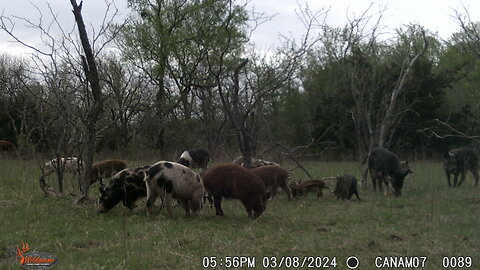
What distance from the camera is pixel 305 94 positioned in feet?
109

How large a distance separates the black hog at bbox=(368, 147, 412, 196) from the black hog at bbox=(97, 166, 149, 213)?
677 cm

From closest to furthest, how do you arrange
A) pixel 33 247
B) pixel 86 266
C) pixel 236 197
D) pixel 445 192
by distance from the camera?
pixel 86 266 → pixel 33 247 → pixel 236 197 → pixel 445 192

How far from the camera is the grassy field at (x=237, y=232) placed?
6492 mm

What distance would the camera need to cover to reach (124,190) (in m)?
9.68

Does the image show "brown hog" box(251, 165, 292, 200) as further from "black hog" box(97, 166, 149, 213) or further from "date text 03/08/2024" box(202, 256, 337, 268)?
"date text 03/08/2024" box(202, 256, 337, 268)

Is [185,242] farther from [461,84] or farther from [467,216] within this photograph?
[461,84]

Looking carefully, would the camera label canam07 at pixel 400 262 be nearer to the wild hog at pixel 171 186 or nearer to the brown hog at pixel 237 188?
the brown hog at pixel 237 188

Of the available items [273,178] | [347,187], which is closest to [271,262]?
[273,178]

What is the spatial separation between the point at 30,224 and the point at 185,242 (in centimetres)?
289

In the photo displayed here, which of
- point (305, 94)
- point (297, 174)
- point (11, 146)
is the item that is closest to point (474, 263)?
point (297, 174)

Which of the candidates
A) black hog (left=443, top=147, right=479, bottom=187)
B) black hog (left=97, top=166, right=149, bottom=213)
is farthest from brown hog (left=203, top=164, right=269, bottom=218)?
black hog (left=443, top=147, right=479, bottom=187)

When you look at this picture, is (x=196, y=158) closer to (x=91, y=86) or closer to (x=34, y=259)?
(x=91, y=86)

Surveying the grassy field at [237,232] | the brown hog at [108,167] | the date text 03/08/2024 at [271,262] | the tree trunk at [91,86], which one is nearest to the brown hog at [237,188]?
the grassy field at [237,232]

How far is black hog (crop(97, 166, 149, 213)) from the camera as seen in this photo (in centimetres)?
977
